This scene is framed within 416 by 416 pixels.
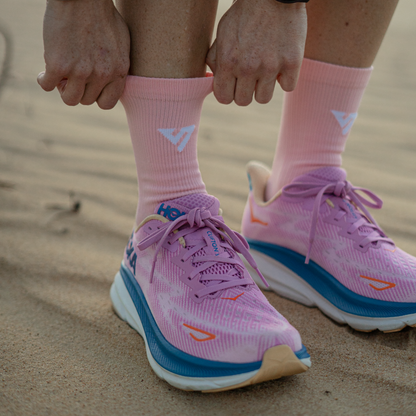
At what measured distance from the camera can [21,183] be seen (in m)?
1.80

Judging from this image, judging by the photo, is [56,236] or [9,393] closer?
[9,393]

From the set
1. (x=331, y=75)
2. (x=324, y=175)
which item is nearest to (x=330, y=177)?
(x=324, y=175)

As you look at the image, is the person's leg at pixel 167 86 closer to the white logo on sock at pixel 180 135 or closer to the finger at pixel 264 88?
the white logo on sock at pixel 180 135

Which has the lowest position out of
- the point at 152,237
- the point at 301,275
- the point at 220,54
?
the point at 301,275

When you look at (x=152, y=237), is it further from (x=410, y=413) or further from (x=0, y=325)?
(x=410, y=413)

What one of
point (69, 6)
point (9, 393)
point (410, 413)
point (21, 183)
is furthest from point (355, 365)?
point (21, 183)

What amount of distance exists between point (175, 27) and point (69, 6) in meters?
0.21

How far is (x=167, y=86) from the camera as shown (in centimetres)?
93

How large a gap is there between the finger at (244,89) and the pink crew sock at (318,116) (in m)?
0.28

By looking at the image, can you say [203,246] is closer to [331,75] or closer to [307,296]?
[307,296]

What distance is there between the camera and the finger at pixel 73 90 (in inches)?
35.0

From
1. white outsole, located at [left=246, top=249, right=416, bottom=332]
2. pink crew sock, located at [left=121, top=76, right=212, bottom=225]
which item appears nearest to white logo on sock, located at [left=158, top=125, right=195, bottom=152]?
pink crew sock, located at [left=121, top=76, right=212, bottom=225]

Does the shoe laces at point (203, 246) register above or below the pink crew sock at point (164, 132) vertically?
below

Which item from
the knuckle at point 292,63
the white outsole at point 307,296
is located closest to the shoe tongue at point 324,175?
the white outsole at point 307,296
